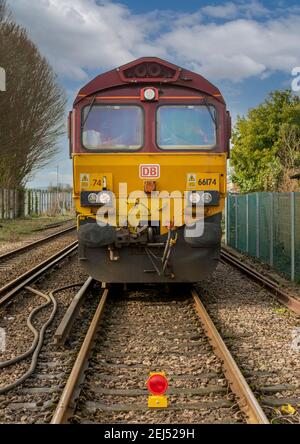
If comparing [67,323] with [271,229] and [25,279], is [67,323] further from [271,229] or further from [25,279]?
[271,229]

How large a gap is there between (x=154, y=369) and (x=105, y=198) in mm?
3438

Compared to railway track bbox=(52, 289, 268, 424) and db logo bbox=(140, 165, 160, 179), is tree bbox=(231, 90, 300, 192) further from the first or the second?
railway track bbox=(52, 289, 268, 424)

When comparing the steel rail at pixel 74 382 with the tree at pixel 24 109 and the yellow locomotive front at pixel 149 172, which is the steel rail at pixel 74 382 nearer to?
the yellow locomotive front at pixel 149 172

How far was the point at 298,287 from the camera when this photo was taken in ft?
32.8

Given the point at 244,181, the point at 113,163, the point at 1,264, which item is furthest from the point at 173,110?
the point at 244,181

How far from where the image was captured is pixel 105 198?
830cm

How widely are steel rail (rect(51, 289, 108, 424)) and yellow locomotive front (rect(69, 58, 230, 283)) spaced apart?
A: 1.76 m

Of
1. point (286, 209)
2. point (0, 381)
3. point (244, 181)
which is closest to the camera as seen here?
point (0, 381)

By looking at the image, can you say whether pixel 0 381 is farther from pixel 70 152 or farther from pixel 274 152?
pixel 274 152

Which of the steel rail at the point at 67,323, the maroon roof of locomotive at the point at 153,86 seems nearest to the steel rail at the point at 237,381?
the steel rail at the point at 67,323

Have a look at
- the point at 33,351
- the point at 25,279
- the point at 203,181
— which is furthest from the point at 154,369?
the point at 25,279

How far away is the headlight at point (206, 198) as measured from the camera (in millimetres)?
8361

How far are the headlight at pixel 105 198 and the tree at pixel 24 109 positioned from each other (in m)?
18.1

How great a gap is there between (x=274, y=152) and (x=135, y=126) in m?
23.0
